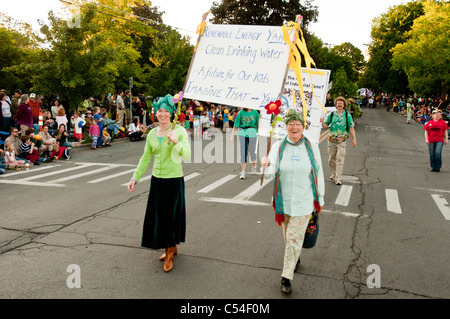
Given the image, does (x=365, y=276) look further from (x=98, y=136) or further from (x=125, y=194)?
(x=98, y=136)

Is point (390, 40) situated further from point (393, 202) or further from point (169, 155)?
point (169, 155)

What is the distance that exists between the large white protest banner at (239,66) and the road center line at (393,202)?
432cm

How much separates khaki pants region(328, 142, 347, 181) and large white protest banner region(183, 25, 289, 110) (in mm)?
5344

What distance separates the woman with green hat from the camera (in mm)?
4043

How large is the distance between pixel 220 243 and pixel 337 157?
5.13m

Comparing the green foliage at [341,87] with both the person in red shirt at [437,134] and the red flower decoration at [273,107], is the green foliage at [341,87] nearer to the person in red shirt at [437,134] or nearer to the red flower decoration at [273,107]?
the person in red shirt at [437,134]

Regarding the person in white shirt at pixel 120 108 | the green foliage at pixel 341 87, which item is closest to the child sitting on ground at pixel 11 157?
the person in white shirt at pixel 120 108

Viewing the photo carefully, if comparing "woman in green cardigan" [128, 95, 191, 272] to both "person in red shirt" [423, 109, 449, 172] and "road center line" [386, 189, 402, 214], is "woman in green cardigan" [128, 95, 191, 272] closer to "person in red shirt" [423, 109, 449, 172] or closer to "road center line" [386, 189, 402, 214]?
"road center line" [386, 189, 402, 214]

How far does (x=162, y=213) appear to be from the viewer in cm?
452

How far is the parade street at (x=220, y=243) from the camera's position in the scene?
4137 millimetres

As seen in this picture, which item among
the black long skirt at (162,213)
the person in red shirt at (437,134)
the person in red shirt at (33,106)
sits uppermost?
the person in red shirt at (33,106)

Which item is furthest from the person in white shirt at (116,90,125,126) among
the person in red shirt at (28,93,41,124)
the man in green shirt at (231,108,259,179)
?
the man in green shirt at (231,108,259,179)

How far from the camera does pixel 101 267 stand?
180 inches

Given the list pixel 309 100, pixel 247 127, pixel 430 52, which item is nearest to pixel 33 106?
pixel 247 127
